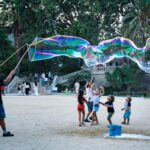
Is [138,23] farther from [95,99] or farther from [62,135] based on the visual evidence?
[62,135]

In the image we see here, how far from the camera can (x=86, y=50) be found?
17172mm

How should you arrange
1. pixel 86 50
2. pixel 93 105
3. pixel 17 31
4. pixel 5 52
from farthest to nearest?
pixel 17 31 < pixel 5 52 < pixel 93 105 < pixel 86 50

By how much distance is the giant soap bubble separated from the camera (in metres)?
16.7

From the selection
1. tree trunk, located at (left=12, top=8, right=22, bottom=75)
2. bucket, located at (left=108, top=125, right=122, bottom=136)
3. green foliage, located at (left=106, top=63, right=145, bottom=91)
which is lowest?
bucket, located at (left=108, top=125, right=122, bottom=136)

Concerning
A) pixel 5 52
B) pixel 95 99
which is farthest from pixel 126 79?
pixel 95 99

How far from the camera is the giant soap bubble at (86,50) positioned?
54.8ft

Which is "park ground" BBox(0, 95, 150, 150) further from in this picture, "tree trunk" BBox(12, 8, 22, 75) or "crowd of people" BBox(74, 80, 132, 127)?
"tree trunk" BBox(12, 8, 22, 75)

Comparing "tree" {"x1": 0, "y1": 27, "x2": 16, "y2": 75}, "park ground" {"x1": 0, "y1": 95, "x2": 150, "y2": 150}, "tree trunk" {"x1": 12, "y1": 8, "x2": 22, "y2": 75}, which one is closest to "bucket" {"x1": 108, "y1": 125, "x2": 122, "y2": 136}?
"park ground" {"x1": 0, "y1": 95, "x2": 150, "y2": 150}

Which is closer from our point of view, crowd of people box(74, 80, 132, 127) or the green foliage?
crowd of people box(74, 80, 132, 127)

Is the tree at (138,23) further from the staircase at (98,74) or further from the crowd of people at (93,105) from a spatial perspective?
the crowd of people at (93,105)

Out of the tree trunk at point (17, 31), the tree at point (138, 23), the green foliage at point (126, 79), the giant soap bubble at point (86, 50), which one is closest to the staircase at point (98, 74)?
the green foliage at point (126, 79)

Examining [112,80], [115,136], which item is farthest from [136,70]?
[115,136]

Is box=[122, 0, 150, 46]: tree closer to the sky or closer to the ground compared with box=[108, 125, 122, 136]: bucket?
closer to the sky

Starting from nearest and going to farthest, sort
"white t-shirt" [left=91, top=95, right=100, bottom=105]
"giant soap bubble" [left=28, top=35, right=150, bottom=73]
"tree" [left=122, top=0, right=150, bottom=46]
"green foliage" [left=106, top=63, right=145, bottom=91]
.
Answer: "giant soap bubble" [left=28, top=35, right=150, bottom=73] → "white t-shirt" [left=91, top=95, right=100, bottom=105] → "green foliage" [left=106, top=63, right=145, bottom=91] → "tree" [left=122, top=0, right=150, bottom=46]
